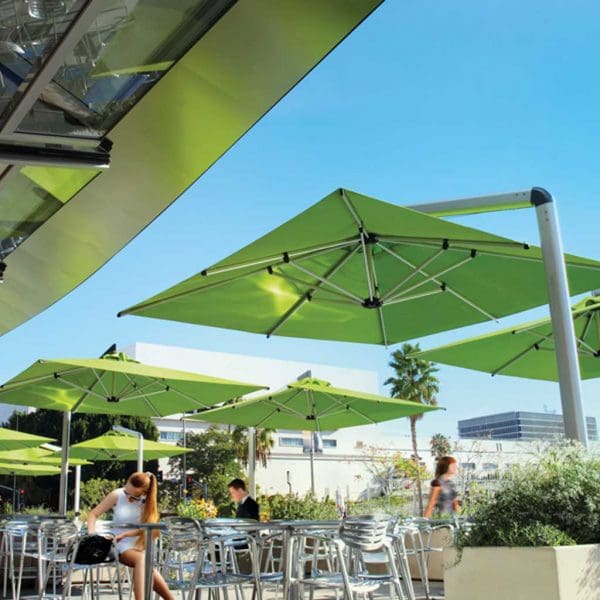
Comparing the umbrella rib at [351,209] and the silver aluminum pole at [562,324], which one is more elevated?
the umbrella rib at [351,209]

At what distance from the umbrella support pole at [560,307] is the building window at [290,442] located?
63274 mm

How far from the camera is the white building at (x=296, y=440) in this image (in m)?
61.9

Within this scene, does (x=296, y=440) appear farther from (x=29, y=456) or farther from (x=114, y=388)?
(x=114, y=388)

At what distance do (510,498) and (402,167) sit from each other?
19320 millimetres

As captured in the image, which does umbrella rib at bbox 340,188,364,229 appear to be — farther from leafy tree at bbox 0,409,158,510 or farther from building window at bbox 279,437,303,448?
building window at bbox 279,437,303,448

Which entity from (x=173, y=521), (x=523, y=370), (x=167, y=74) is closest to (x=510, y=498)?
(x=173, y=521)

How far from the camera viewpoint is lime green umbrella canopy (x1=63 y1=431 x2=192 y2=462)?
16797mm

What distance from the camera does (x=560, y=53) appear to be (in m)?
19.6

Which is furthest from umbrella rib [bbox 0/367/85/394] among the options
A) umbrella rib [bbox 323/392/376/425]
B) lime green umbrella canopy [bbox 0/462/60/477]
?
lime green umbrella canopy [bbox 0/462/60/477]

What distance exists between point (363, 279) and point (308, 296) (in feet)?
2.00

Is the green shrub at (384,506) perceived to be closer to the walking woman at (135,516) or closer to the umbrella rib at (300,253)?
the walking woman at (135,516)

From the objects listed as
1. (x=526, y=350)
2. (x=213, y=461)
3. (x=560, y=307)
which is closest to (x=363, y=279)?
(x=560, y=307)

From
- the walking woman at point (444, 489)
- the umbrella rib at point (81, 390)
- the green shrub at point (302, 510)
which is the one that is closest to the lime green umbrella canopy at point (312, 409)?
the green shrub at point (302, 510)

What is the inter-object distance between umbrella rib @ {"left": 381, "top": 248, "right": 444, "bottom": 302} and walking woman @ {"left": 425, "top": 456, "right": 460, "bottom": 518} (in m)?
1.88
